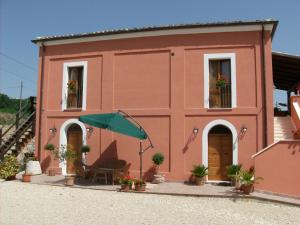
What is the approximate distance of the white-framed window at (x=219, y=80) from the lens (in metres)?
13.4

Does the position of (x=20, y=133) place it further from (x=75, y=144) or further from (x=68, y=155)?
(x=68, y=155)

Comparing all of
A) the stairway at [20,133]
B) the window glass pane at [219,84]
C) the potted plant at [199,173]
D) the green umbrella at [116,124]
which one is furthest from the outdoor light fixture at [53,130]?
the window glass pane at [219,84]

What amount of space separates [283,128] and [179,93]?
440 cm

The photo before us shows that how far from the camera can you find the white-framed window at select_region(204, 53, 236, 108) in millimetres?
13375

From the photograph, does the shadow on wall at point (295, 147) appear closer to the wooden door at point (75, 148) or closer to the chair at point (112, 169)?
the chair at point (112, 169)

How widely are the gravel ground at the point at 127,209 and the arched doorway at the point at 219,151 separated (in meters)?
3.07

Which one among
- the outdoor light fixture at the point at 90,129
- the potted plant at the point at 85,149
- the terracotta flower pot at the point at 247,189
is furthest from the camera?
the outdoor light fixture at the point at 90,129

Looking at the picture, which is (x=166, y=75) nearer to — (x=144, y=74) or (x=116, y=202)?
(x=144, y=74)

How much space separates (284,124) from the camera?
1384 cm

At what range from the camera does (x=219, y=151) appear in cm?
1333

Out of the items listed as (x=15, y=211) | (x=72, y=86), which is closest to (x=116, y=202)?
(x=15, y=211)

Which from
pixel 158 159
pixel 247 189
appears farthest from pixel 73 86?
pixel 247 189

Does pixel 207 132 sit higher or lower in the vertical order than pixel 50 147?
higher

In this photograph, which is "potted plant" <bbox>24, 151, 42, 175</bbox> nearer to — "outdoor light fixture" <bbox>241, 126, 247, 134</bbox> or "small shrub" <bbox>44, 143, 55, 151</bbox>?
"small shrub" <bbox>44, 143, 55, 151</bbox>
